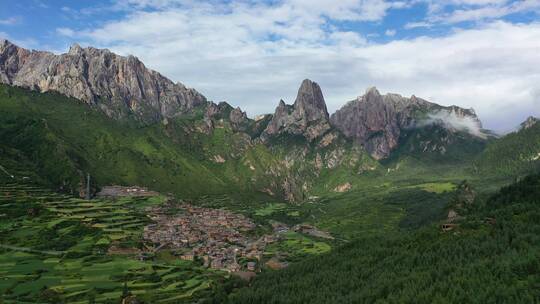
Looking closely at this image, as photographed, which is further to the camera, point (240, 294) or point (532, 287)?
point (240, 294)

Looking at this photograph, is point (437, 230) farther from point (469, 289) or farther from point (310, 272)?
point (469, 289)

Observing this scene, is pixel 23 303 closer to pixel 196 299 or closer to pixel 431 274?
pixel 196 299

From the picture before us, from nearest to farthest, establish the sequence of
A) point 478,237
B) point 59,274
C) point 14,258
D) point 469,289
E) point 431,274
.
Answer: point 469,289 < point 431,274 < point 478,237 < point 59,274 < point 14,258

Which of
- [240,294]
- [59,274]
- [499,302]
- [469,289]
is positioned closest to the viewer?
[499,302]

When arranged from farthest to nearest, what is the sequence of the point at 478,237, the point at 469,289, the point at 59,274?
the point at 59,274, the point at 478,237, the point at 469,289

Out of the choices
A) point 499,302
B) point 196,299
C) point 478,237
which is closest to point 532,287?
point 499,302

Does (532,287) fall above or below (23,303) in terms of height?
above

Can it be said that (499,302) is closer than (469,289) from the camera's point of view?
Yes

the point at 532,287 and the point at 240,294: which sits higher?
the point at 532,287

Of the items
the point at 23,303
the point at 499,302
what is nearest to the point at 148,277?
the point at 23,303
